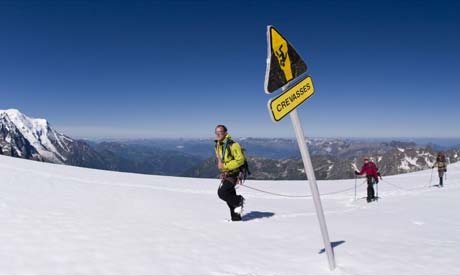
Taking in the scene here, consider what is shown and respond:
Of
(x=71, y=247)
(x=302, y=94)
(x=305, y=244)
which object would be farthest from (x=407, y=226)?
(x=71, y=247)

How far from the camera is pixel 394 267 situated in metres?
5.79

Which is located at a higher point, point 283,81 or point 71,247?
point 283,81

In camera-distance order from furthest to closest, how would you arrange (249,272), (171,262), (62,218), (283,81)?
1. (62,218)
2. (171,262)
3. (249,272)
4. (283,81)

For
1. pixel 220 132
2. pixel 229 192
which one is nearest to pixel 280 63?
pixel 220 132

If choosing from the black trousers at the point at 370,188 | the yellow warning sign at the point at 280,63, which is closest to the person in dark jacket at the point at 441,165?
the black trousers at the point at 370,188

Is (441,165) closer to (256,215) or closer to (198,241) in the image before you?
(256,215)

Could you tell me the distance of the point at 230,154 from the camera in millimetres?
10297

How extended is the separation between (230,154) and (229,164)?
11.8 inches

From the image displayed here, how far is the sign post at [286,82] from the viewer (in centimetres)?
466

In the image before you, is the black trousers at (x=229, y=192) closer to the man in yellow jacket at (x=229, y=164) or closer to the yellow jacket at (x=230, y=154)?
the man in yellow jacket at (x=229, y=164)

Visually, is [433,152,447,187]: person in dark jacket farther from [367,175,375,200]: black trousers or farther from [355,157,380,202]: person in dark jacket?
[367,175,375,200]: black trousers

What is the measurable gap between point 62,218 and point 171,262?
16.1ft

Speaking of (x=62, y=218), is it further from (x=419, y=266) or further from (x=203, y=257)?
(x=419, y=266)

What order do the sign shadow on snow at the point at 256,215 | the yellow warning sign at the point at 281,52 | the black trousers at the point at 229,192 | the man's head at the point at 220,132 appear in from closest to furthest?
the yellow warning sign at the point at 281,52, the man's head at the point at 220,132, the black trousers at the point at 229,192, the sign shadow on snow at the point at 256,215
